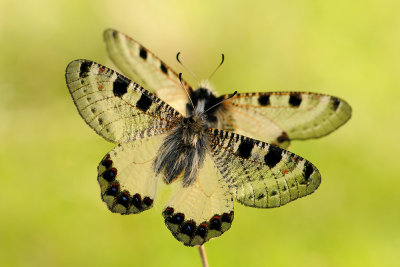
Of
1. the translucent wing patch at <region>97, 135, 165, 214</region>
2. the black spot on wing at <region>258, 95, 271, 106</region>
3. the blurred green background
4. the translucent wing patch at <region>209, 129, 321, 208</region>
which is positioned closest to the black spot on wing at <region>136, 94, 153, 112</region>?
the translucent wing patch at <region>97, 135, 165, 214</region>

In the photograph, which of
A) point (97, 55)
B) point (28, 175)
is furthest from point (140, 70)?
point (97, 55)

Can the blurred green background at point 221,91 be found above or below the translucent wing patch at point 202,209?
above

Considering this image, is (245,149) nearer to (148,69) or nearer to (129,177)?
(129,177)

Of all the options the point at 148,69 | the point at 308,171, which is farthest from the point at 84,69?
the point at 308,171

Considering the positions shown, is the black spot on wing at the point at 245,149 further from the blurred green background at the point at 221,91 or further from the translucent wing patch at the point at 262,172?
the blurred green background at the point at 221,91

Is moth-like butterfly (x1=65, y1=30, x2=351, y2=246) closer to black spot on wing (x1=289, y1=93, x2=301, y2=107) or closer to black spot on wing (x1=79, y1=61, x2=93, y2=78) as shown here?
black spot on wing (x1=79, y1=61, x2=93, y2=78)

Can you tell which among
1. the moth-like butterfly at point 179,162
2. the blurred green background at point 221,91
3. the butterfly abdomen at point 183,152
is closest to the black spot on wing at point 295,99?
the moth-like butterfly at point 179,162

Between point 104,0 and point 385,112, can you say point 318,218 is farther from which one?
point 104,0
